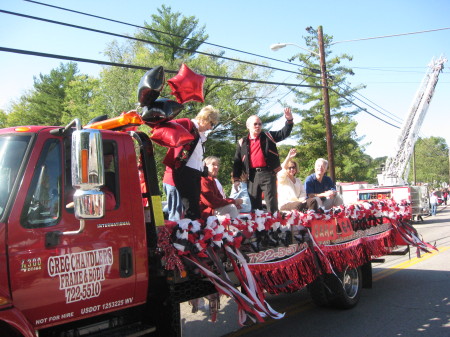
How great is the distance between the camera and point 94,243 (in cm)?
319

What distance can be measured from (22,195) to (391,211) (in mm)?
5752

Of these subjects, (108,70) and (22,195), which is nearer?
(22,195)

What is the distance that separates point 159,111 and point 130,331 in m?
1.80

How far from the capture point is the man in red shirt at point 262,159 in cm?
616

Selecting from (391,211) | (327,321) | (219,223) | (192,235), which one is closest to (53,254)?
(192,235)

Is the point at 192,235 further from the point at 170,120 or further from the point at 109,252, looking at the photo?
the point at 170,120

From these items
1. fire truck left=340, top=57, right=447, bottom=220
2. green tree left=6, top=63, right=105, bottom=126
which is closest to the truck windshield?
fire truck left=340, top=57, right=447, bottom=220

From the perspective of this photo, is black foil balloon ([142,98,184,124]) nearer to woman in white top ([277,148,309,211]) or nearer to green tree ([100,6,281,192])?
woman in white top ([277,148,309,211])

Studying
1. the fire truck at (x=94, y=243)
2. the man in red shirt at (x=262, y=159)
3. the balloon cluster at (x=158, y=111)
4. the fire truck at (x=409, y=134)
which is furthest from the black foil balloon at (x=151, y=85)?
the fire truck at (x=409, y=134)

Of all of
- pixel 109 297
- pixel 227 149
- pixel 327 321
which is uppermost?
pixel 227 149

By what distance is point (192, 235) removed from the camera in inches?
147

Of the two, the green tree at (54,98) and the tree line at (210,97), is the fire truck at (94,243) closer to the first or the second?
the tree line at (210,97)

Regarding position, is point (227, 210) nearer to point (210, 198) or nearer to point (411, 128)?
point (210, 198)

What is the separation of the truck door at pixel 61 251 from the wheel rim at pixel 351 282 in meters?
3.58
